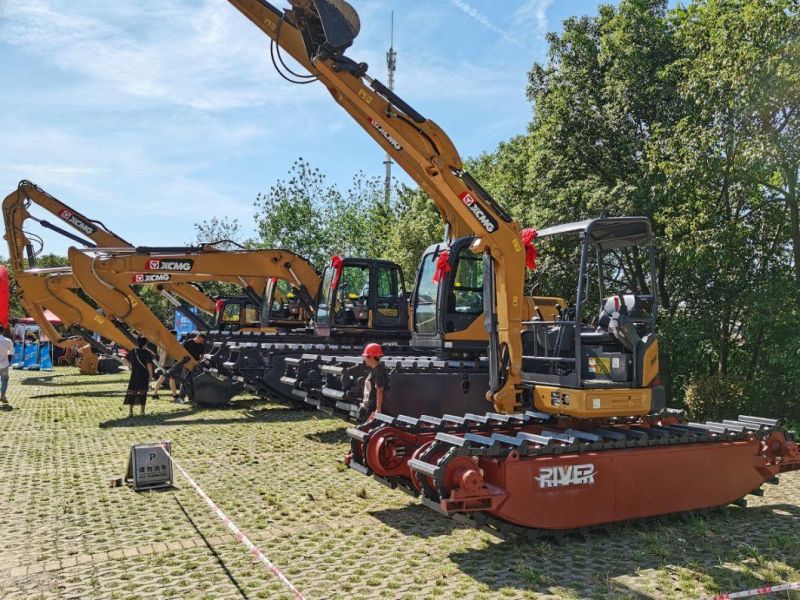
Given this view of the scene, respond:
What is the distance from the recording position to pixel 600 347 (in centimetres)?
739

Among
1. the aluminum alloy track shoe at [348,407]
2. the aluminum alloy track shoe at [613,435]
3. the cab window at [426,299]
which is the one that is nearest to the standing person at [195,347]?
the aluminum alloy track shoe at [348,407]

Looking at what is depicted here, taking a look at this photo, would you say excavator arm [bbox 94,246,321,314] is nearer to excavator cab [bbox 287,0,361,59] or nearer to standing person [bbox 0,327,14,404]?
standing person [bbox 0,327,14,404]

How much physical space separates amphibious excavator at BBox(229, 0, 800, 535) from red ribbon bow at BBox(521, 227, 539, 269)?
0.7 inches

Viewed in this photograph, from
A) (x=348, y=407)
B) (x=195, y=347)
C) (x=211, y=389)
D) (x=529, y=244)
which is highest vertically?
(x=529, y=244)

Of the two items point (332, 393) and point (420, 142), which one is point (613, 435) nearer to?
point (420, 142)

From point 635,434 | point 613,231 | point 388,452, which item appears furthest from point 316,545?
point 613,231

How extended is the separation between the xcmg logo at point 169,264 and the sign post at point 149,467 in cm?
795

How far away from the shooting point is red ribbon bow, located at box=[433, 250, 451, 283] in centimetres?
965

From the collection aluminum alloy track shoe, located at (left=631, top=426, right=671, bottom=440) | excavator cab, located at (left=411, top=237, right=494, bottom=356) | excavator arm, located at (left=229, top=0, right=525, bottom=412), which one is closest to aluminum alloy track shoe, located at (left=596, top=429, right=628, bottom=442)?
aluminum alloy track shoe, located at (left=631, top=426, right=671, bottom=440)

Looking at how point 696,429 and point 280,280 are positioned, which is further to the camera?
point 280,280

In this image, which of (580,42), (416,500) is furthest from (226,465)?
(580,42)

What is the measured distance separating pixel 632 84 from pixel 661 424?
9.78 m

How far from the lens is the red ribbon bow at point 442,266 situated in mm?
9648

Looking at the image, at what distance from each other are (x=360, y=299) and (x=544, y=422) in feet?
26.2
